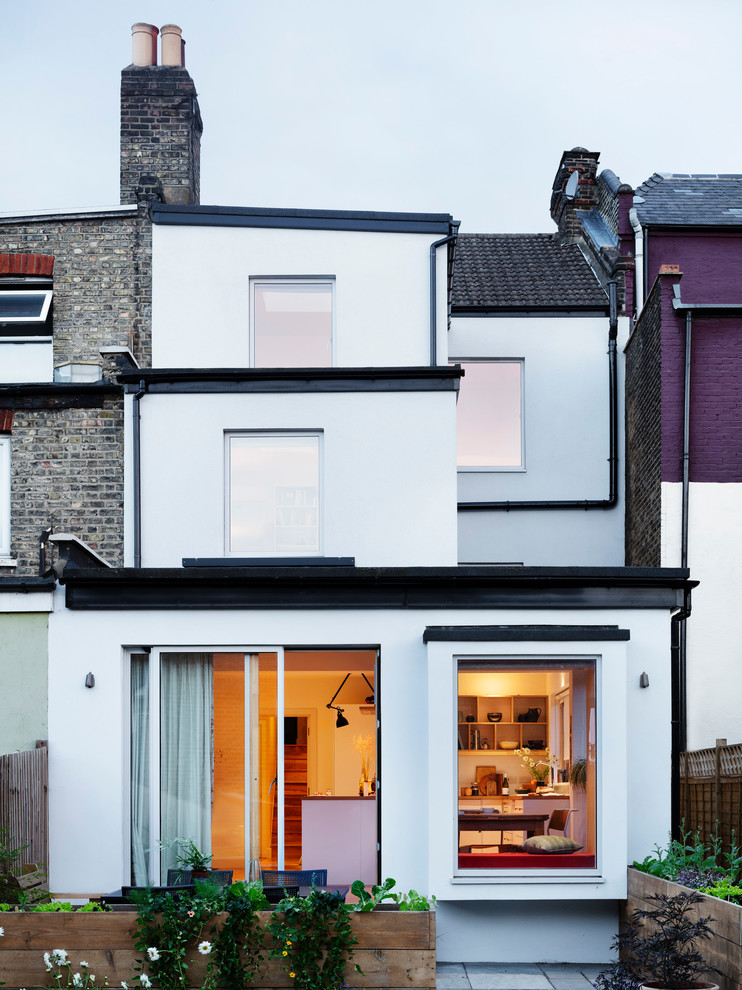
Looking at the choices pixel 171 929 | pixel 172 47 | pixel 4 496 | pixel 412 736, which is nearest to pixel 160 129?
pixel 172 47

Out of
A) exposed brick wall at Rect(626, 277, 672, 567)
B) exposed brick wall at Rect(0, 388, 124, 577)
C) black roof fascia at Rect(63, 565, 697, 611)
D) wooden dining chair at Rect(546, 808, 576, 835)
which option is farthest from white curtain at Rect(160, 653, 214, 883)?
exposed brick wall at Rect(626, 277, 672, 567)

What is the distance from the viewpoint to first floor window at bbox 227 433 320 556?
13438 mm

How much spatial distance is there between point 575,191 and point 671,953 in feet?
53.7

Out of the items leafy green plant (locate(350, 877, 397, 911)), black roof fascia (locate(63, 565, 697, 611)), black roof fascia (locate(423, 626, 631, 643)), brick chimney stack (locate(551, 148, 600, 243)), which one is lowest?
leafy green plant (locate(350, 877, 397, 911))

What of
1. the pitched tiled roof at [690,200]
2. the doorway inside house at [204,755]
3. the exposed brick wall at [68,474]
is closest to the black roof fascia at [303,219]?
the exposed brick wall at [68,474]

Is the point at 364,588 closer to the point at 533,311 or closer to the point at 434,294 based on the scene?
the point at 434,294

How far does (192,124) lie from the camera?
1591cm

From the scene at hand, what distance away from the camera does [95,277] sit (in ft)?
48.9

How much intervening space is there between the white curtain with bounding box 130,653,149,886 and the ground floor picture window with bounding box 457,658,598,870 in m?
3.12

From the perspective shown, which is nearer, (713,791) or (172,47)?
(713,791)

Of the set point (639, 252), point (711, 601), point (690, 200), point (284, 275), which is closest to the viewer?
point (711, 601)

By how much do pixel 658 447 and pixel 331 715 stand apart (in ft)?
21.5

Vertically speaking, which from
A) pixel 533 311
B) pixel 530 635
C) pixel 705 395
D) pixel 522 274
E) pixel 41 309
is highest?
pixel 522 274

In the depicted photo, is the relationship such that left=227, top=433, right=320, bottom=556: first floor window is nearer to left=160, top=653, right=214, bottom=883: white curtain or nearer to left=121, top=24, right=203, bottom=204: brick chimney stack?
left=160, top=653, right=214, bottom=883: white curtain
